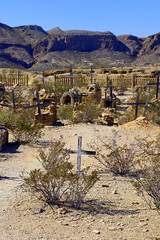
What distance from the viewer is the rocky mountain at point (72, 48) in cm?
8750

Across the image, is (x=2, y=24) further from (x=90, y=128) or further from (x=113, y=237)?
(x=113, y=237)

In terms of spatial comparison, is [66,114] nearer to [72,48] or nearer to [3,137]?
[3,137]

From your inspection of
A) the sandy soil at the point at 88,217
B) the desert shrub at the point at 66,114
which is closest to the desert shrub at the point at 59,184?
the sandy soil at the point at 88,217

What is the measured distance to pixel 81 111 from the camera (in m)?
14.2

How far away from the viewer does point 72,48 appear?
100m

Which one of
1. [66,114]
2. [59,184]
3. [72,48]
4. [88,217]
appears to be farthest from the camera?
[72,48]

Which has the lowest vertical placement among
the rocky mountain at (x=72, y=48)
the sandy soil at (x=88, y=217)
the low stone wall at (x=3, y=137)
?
the sandy soil at (x=88, y=217)

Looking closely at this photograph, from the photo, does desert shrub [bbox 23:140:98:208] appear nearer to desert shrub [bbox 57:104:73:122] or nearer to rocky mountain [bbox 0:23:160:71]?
desert shrub [bbox 57:104:73:122]

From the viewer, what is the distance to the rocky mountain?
287 feet

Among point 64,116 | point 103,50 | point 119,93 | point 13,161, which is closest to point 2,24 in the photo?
point 103,50

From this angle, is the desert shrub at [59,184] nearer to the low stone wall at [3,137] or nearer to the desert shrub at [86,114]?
the low stone wall at [3,137]

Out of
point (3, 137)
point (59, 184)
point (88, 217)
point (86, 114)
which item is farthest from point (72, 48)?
point (88, 217)

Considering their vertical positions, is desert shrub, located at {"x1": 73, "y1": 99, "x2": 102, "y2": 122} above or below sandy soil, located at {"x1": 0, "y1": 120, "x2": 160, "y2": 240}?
above

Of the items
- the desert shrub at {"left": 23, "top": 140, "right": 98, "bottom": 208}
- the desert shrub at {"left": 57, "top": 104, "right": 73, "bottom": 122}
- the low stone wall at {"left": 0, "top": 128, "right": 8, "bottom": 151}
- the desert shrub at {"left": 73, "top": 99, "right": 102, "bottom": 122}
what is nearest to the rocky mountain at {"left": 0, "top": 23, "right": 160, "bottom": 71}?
the desert shrub at {"left": 57, "top": 104, "right": 73, "bottom": 122}
